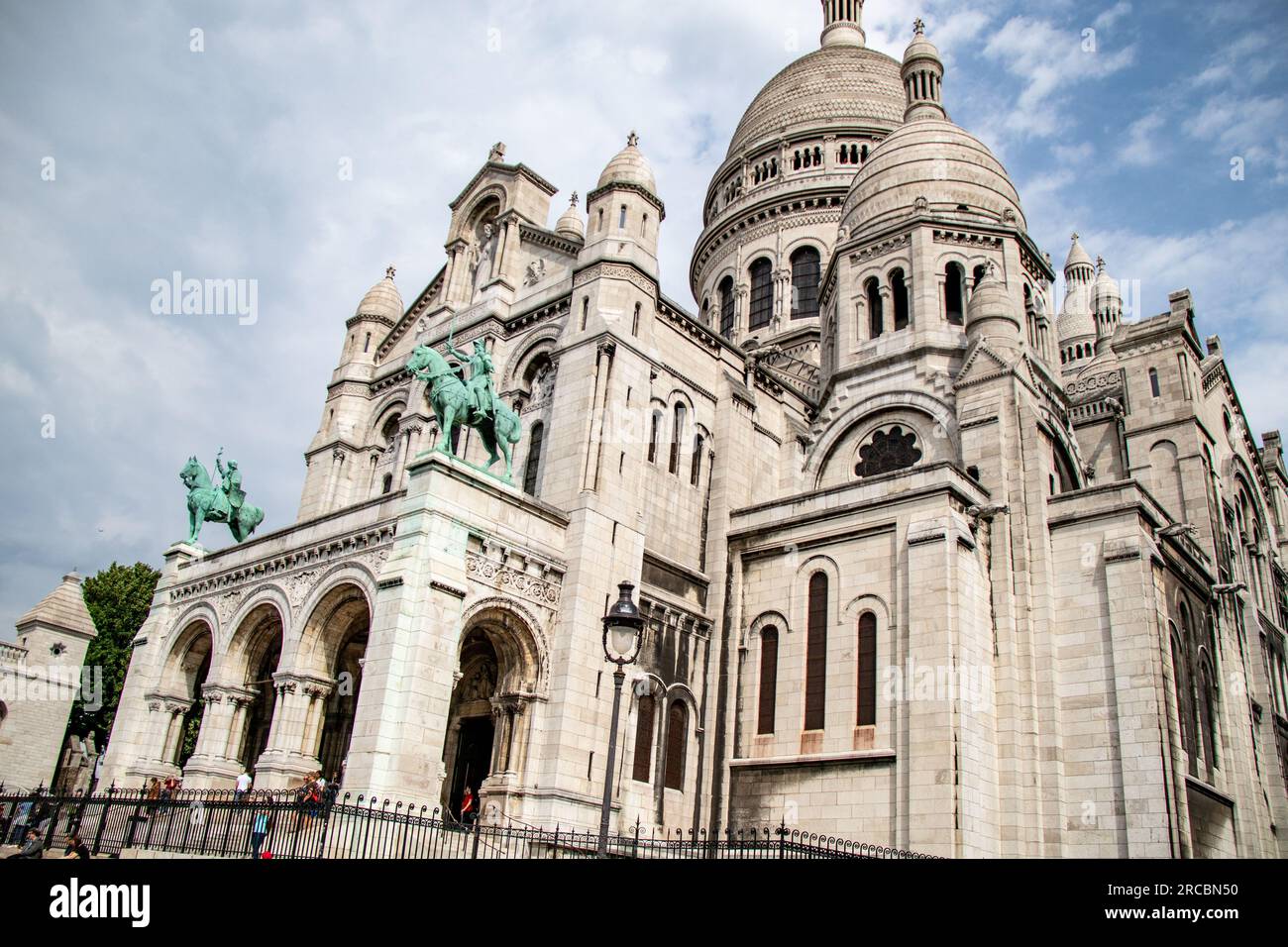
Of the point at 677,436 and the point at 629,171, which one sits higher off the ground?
the point at 629,171

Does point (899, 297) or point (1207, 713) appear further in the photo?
point (899, 297)

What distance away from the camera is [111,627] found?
4534cm

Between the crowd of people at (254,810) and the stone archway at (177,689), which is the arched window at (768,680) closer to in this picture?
the crowd of people at (254,810)

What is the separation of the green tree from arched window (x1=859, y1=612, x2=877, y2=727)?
112ft

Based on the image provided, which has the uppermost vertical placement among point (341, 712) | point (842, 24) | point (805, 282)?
point (842, 24)

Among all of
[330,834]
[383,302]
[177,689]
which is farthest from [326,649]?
[383,302]

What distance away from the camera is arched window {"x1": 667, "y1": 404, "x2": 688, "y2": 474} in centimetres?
2925

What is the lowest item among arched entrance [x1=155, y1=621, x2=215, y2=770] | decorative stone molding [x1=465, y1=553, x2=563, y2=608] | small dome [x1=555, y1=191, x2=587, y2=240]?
arched entrance [x1=155, y1=621, x2=215, y2=770]

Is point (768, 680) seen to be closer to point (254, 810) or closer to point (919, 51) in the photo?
point (254, 810)

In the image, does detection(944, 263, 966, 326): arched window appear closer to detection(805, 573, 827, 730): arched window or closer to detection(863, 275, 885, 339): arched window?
detection(863, 275, 885, 339): arched window

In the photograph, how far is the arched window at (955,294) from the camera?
32.8m

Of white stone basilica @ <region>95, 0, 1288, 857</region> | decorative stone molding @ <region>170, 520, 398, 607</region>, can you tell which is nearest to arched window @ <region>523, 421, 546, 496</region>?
white stone basilica @ <region>95, 0, 1288, 857</region>

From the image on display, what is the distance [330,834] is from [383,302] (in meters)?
25.2
